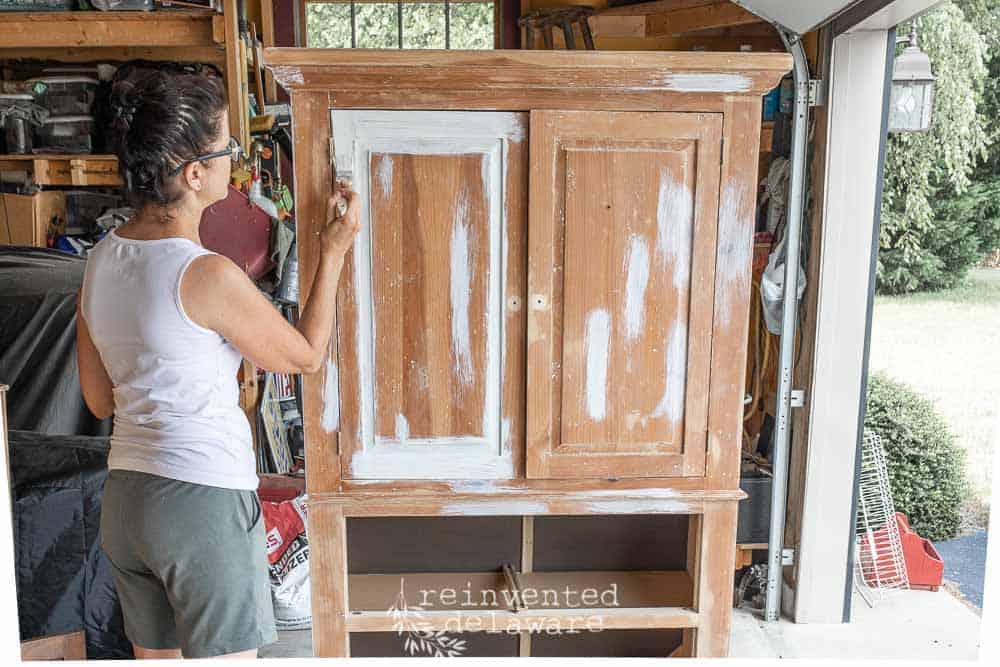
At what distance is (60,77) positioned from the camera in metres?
2.63

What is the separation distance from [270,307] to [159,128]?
0.30 m

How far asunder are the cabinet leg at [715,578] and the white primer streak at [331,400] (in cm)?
71

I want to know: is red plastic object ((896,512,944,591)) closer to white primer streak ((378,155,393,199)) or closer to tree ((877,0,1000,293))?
tree ((877,0,1000,293))

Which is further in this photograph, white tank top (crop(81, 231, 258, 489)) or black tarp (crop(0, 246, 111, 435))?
black tarp (crop(0, 246, 111, 435))

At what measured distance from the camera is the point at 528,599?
165 cm

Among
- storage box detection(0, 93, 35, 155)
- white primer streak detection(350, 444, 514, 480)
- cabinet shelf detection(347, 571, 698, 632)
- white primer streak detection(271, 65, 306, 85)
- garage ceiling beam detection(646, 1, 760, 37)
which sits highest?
garage ceiling beam detection(646, 1, 760, 37)

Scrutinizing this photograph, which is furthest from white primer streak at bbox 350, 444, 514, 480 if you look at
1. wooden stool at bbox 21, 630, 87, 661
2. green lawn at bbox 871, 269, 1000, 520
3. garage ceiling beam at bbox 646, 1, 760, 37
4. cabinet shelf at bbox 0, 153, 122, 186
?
cabinet shelf at bbox 0, 153, 122, 186

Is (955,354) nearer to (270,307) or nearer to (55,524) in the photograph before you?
(270,307)

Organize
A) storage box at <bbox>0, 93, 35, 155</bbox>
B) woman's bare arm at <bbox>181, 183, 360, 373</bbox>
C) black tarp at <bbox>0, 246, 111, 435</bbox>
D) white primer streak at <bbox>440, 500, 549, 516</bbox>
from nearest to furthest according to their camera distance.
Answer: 1. woman's bare arm at <bbox>181, 183, 360, 373</bbox>
2. white primer streak at <bbox>440, 500, 549, 516</bbox>
3. black tarp at <bbox>0, 246, 111, 435</bbox>
4. storage box at <bbox>0, 93, 35, 155</bbox>

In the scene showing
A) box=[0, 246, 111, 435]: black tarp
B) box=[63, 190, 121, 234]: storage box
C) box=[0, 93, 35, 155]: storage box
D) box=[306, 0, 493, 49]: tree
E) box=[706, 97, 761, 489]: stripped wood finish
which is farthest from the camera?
box=[63, 190, 121, 234]: storage box

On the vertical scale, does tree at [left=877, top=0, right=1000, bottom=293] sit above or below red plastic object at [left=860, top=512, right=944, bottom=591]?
above

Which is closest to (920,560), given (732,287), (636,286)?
(732,287)

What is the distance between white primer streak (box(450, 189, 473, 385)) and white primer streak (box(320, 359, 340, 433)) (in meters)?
0.21

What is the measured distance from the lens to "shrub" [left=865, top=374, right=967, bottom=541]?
244 centimetres
